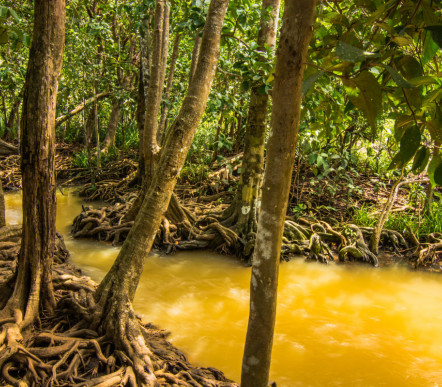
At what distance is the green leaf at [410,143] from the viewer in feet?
3.68

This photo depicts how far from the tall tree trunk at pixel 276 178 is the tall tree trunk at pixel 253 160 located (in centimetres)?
426

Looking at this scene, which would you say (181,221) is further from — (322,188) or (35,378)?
(35,378)

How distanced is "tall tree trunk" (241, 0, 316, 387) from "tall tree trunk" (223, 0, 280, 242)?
14.0 feet

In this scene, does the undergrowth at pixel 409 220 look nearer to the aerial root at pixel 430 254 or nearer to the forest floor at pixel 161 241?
the forest floor at pixel 161 241

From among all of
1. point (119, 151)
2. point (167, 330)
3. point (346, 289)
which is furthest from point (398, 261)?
point (119, 151)

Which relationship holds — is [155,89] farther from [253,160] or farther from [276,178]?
[276,178]

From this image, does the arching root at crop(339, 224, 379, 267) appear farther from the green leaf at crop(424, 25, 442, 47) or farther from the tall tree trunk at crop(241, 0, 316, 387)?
the green leaf at crop(424, 25, 442, 47)

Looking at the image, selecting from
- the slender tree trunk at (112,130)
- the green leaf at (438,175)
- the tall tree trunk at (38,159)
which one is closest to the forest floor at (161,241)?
the tall tree trunk at (38,159)

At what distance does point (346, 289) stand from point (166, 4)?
4.94m

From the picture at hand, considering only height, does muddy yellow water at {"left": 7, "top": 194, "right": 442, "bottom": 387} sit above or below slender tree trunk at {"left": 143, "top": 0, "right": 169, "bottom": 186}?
below

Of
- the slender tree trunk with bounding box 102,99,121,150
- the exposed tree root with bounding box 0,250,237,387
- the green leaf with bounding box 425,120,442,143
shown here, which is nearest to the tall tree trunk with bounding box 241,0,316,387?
→ the green leaf with bounding box 425,120,442,143

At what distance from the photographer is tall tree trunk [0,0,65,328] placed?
8.13 feet

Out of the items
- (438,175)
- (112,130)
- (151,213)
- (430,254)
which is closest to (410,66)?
(438,175)

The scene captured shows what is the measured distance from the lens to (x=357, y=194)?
26.3ft
